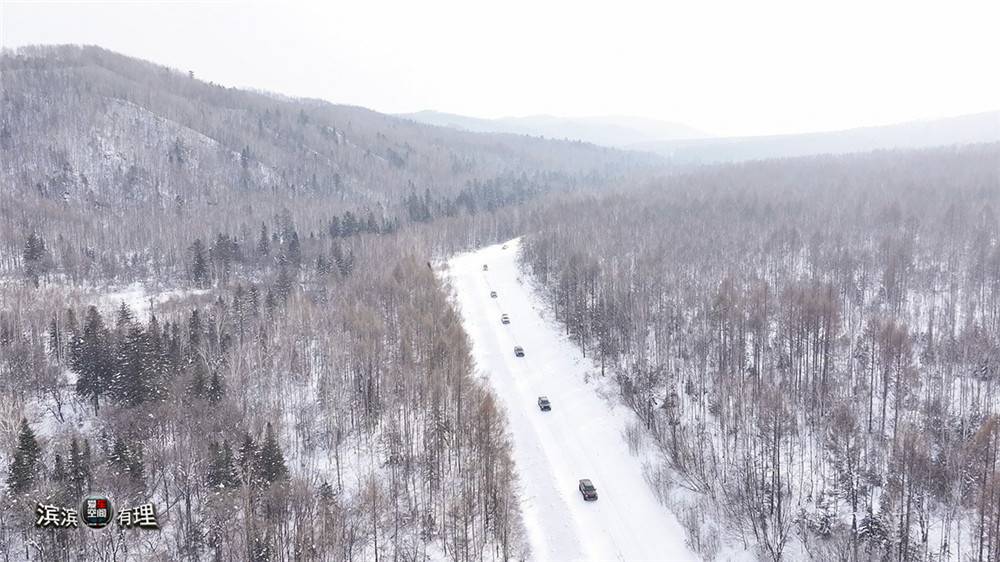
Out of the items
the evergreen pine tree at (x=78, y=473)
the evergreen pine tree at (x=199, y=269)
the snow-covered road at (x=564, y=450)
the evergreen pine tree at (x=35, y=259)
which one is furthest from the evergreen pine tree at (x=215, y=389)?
the evergreen pine tree at (x=35, y=259)

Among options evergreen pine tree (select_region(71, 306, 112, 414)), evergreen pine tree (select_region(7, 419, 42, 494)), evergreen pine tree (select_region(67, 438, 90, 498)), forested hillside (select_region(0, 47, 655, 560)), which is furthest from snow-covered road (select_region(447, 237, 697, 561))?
evergreen pine tree (select_region(71, 306, 112, 414))

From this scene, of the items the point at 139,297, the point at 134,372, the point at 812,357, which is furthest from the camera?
the point at 139,297

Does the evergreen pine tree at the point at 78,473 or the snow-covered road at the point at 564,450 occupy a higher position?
the evergreen pine tree at the point at 78,473

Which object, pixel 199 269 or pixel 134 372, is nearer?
pixel 134 372

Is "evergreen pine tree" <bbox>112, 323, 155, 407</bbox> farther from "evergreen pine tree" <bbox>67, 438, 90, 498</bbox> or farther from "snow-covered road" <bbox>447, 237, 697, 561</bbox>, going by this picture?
"snow-covered road" <bbox>447, 237, 697, 561</bbox>

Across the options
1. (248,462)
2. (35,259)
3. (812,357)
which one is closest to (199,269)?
(35,259)

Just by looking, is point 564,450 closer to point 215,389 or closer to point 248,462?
point 248,462

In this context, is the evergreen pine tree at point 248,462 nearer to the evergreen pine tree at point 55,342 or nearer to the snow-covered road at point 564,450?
the snow-covered road at point 564,450

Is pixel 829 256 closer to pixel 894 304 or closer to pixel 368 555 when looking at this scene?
pixel 894 304
